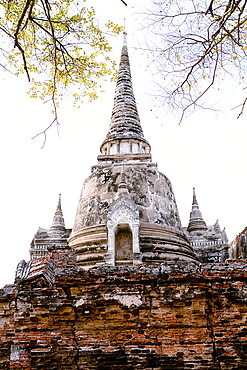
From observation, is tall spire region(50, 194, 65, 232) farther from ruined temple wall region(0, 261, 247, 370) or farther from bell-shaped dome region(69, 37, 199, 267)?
ruined temple wall region(0, 261, 247, 370)

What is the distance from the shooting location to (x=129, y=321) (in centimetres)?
512

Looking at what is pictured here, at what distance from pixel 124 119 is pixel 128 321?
44.6ft

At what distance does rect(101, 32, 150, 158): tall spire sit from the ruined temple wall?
11383 millimetres

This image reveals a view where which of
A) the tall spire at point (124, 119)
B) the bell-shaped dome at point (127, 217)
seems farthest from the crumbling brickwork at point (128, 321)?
the tall spire at point (124, 119)

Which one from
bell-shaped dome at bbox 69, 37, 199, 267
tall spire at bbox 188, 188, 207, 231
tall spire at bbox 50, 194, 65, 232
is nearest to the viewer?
bell-shaped dome at bbox 69, 37, 199, 267

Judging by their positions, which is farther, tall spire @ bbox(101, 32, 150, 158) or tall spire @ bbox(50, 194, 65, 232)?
tall spire @ bbox(50, 194, 65, 232)

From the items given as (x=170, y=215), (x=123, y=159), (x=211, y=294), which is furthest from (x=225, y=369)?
(x=123, y=159)

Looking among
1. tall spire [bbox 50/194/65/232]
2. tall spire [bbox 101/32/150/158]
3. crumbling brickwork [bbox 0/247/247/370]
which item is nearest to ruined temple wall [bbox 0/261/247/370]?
crumbling brickwork [bbox 0/247/247/370]

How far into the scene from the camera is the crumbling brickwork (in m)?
4.97

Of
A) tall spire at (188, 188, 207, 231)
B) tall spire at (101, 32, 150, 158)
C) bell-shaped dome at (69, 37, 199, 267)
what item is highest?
tall spire at (101, 32, 150, 158)

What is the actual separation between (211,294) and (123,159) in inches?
399

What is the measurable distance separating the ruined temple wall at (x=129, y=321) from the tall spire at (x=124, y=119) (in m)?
11.4

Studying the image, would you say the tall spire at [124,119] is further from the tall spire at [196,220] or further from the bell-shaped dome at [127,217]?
the tall spire at [196,220]

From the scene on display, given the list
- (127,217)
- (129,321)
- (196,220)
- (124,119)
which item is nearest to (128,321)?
(129,321)
